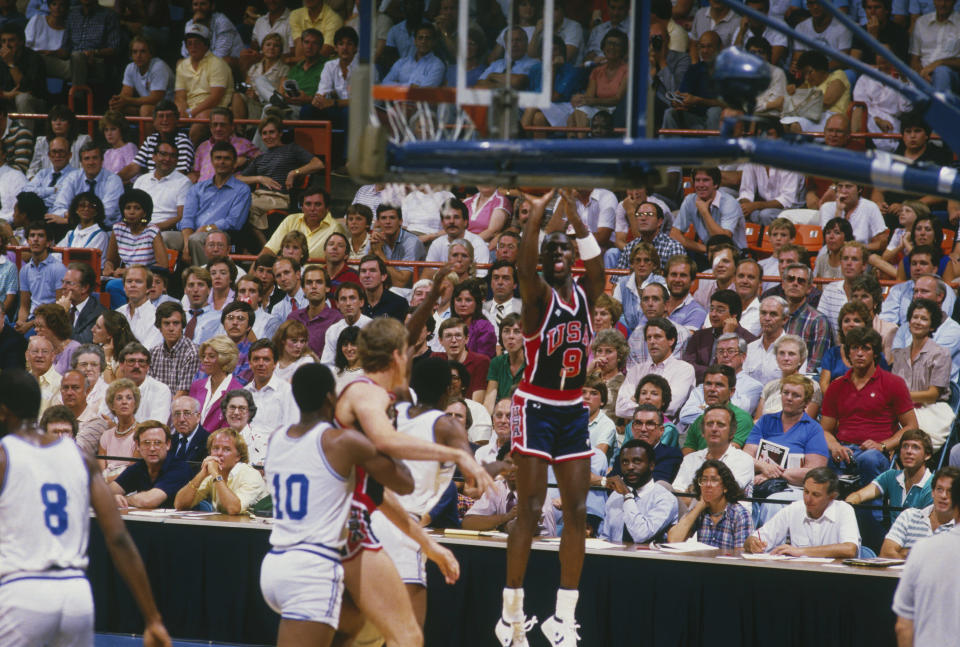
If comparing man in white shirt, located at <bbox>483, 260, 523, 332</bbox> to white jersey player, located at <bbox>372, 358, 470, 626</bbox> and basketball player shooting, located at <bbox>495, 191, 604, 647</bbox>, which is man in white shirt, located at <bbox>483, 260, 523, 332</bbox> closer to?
basketball player shooting, located at <bbox>495, 191, 604, 647</bbox>

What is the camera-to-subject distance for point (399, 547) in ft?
24.3

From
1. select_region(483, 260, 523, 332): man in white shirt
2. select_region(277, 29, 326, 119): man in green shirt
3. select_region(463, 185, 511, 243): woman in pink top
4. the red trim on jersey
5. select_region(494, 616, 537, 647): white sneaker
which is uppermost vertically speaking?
select_region(277, 29, 326, 119): man in green shirt

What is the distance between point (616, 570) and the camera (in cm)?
947

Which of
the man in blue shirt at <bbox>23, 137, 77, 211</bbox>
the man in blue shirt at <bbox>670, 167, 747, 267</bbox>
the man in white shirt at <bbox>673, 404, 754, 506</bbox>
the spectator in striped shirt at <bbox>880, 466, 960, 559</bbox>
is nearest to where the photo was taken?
the spectator in striped shirt at <bbox>880, 466, 960, 559</bbox>

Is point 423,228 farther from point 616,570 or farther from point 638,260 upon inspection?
point 616,570

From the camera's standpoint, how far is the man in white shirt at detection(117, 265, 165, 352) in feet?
45.4

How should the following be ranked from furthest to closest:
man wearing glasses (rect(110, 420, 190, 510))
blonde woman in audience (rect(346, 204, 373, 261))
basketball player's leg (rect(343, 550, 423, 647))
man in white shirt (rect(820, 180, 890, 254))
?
1. blonde woman in audience (rect(346, 204, 373, 261))
2. man in white shirt (rect(820, 180, 890, 254))
3. man wearing glasses (rect(110, 420, 190, 510))
4. basketball player's leg (rect(343, 550, 423, 647))

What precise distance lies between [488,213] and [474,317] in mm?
2126

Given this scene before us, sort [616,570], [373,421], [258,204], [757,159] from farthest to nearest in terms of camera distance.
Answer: [258,204] → [616,570] → [373,421] → [757,159]

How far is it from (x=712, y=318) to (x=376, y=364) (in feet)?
18.2

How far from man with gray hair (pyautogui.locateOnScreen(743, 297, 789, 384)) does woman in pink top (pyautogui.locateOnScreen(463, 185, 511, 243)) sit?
3.44m

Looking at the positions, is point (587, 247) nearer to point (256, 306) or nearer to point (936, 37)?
point (256, 306)

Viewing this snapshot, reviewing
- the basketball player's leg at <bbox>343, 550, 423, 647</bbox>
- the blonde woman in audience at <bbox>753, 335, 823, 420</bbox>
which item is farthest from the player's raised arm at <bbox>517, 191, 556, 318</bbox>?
the blonde woman in audience at <bbox>753, 335, 823, 420</bbox>

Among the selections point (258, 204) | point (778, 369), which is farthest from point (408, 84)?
point (258, 204)
